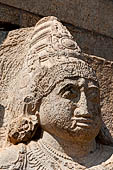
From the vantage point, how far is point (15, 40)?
152 inches

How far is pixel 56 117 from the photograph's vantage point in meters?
3.31

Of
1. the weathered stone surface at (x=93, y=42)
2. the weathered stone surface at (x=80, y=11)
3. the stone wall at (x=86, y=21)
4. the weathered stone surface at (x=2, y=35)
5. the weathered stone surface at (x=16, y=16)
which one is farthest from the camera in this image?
the weathered stone surface at (x=93, y=42)

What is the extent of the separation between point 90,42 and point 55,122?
59.3 inches

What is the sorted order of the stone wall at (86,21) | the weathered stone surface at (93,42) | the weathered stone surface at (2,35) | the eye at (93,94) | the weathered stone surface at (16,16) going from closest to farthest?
the eye at (93,94) < the weathered stone surface at (2,35) < the stone wall at (86,21) < the weathered stone surface at (16,16) < the weathered stone surface at (93,42)

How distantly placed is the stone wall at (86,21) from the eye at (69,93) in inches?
26.9

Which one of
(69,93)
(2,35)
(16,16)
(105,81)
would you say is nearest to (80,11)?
(16,16)

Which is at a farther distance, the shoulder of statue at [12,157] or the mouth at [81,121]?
the mouth at [81,121]

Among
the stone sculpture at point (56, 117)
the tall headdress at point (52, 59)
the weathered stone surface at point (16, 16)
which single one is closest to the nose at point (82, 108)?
the stone sculpture at point (56, 117)

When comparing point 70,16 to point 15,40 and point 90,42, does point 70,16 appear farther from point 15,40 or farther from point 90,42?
point 15,40

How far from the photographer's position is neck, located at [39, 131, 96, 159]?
335cm

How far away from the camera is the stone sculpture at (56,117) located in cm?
328

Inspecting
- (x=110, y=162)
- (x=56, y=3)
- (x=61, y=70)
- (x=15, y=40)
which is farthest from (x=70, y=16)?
(x=110, y=162)

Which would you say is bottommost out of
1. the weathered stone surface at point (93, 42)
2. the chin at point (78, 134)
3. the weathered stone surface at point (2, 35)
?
the chin at point (78, 134)

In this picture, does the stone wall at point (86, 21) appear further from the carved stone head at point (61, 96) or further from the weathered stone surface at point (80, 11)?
the carved stone head at point (61, 96)
